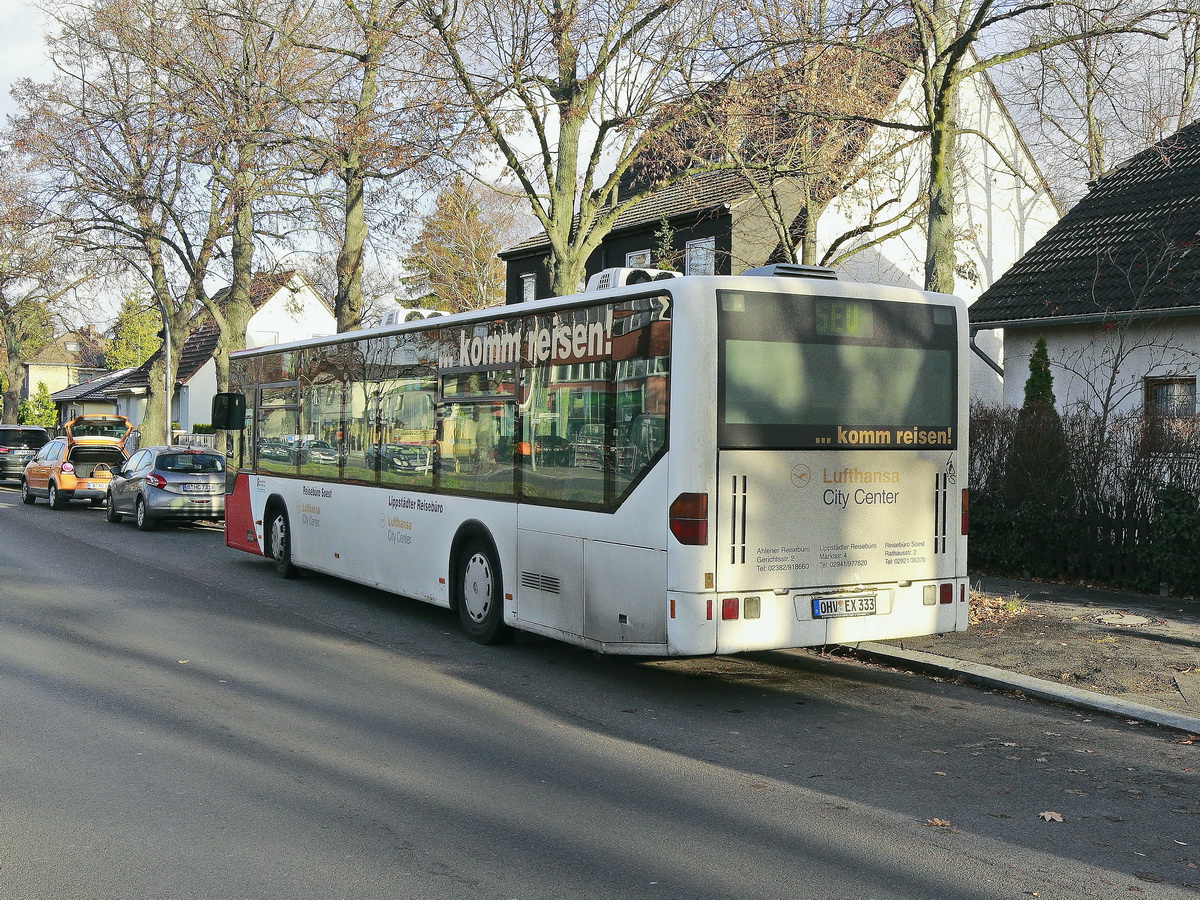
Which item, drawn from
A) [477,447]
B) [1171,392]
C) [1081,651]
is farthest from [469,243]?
[1081,651]

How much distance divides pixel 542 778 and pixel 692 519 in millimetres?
2250

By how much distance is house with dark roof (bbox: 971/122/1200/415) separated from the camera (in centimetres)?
1877

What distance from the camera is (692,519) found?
26.1ft

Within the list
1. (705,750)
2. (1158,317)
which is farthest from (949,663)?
(1158,317)

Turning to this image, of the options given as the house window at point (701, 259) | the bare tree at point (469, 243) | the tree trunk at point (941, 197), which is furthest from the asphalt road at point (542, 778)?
the bare tree at point (469, 243)

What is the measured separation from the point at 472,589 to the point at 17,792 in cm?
506

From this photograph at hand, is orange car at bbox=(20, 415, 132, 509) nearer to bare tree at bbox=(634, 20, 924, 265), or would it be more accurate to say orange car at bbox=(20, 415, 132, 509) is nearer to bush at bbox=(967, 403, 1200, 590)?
bare tree at bbox=(634, 20, 924, 265)

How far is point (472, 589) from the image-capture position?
10.6 meters

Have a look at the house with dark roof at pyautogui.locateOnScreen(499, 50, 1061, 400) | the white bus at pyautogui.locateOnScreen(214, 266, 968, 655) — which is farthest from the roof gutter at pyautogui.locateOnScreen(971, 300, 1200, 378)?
the white bus at pyautogui.locateOnScreen(214, 266, 968, 655)

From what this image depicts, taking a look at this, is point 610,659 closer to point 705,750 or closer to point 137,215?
point 705,750

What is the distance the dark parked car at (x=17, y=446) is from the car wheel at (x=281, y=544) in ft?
93.7

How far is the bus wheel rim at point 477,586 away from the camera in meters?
10.4

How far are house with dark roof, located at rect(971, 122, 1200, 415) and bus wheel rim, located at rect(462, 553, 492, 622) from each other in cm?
1081

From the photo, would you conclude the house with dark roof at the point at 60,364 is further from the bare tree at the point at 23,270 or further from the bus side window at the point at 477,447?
the bus side window at the point at 477,447
